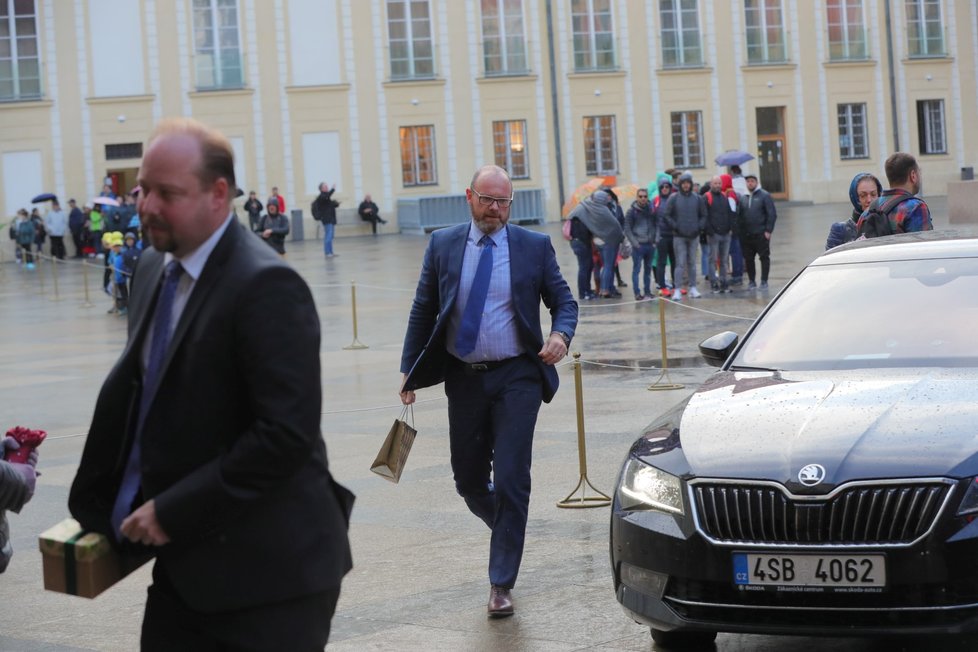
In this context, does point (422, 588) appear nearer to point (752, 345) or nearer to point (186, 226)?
point (752, 345)

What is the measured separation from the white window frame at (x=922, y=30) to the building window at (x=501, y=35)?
15.4m

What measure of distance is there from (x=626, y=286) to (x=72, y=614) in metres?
20.2

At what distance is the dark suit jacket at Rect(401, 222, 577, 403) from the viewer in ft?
22.8

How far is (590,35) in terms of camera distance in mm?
53375

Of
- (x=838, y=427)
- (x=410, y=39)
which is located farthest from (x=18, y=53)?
(x=838, y=427)

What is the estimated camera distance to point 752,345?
22.9 feet

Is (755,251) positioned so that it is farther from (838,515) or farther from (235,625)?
(235,625)

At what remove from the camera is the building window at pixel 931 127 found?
191 ft

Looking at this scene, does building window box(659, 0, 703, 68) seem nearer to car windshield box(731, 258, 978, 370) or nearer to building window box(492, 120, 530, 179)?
building window box(492, 120, 530, 179)

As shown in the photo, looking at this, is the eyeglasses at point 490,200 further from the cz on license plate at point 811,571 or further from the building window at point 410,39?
the building window at point 410,39

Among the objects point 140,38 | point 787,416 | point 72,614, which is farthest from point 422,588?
point 140,38

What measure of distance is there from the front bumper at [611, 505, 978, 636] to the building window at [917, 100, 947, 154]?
54.9 metres

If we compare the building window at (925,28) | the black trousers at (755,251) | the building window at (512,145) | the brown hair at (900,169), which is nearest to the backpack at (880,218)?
the brown hair at (900,169)

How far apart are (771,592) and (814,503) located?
13.4 inches
